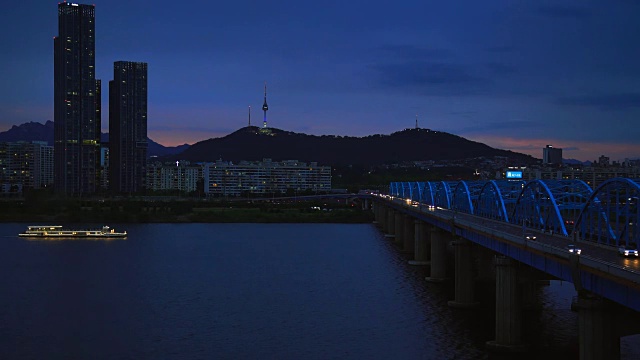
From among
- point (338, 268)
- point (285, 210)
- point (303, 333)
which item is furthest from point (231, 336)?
point (285, 210)

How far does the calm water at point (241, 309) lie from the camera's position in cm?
3547

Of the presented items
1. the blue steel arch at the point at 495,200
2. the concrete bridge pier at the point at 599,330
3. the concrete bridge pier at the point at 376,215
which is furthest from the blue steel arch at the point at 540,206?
the concrete bridge pier at the point at 376,215

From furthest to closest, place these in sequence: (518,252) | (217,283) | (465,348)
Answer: (217,283), (465,348), (518,252)

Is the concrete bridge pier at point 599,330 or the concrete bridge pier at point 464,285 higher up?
the concrete bridge pier at point 599,330

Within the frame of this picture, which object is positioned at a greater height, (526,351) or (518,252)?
(518,252)

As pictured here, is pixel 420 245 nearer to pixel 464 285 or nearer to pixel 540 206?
pixel 464 285

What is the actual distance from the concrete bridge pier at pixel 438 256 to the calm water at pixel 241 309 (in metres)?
1.13

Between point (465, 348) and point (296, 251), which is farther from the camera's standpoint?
point (296, 251)

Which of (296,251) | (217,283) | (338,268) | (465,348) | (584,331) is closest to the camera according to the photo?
(584,331)

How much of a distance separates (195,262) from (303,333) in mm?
32460

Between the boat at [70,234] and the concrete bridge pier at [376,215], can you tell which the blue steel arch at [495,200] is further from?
the concrete bridge pier at [376,215]

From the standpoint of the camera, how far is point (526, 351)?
104 ft

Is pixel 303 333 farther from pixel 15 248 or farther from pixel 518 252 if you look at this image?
pixel 15 248

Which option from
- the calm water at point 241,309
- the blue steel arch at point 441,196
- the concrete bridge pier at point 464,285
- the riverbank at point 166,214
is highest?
the blue steel arch at point 441,196
